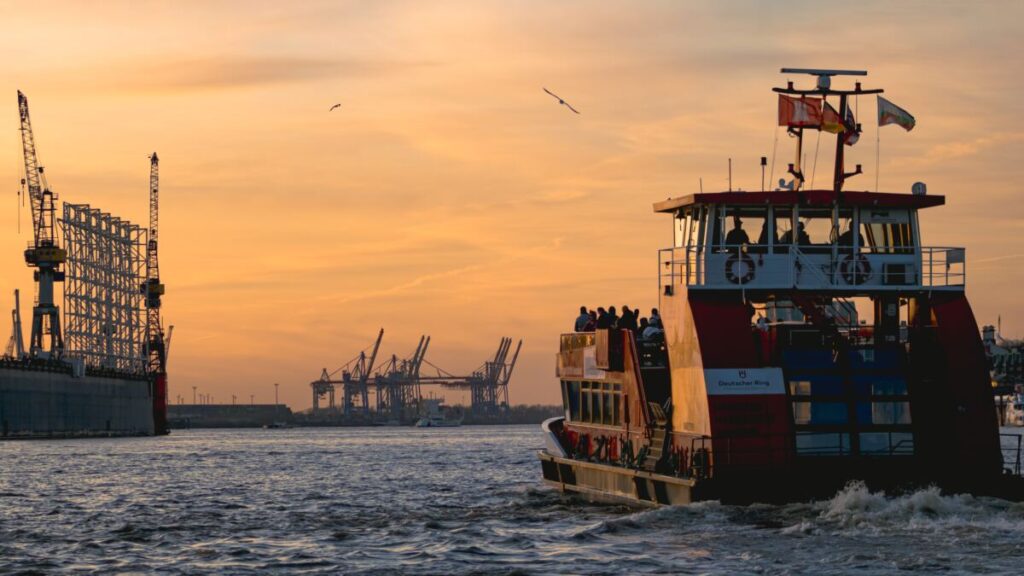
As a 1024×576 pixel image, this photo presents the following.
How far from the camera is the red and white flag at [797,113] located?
1485 inches

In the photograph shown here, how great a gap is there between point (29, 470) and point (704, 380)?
1917 inches

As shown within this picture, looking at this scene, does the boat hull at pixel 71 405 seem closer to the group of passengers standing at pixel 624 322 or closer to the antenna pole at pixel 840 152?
the group of passengers standing at pixel 624 322

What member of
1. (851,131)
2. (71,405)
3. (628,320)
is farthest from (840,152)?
(71,405)

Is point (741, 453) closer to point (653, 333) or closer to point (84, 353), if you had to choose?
point (653, 333)

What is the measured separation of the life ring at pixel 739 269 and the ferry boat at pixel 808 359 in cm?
5

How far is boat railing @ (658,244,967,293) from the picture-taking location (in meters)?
36.2

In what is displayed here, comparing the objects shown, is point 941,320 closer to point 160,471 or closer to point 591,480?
point 591,480

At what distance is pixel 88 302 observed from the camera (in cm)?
17975

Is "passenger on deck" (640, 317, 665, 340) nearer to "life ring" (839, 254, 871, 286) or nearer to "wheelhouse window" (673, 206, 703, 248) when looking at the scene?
"wheelhouse window" (673, 206, 703, 248)

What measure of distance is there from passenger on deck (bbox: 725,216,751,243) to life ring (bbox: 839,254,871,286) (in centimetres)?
233

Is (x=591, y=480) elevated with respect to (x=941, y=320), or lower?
lower

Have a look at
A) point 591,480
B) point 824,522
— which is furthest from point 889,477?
point 591,480

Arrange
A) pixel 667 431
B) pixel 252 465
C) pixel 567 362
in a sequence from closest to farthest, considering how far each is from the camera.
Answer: pixel 667 431 < pixel 567 362 < pixel 252 465

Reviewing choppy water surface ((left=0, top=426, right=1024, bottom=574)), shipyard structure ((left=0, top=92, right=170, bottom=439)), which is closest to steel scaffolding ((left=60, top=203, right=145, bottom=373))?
shipyard structure ((left=0, top=92, right=170, bottom=439))
